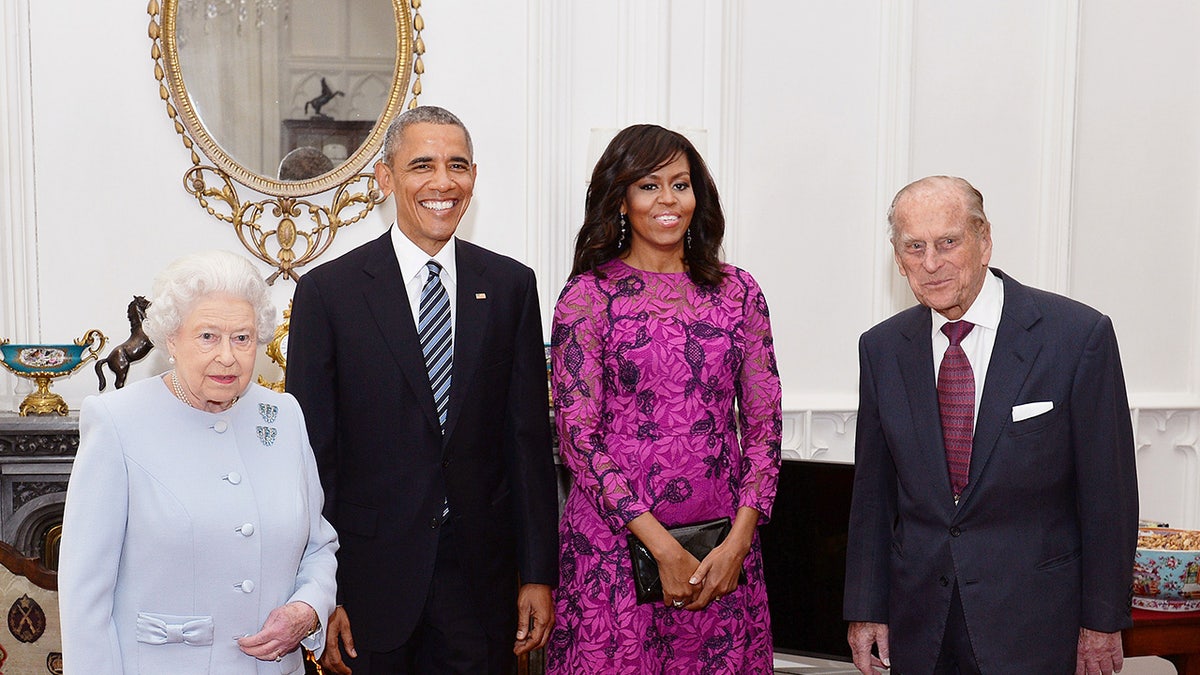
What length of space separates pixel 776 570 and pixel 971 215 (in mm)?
1538

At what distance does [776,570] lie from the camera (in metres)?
3.48

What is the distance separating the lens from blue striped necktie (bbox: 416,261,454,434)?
2.50 m

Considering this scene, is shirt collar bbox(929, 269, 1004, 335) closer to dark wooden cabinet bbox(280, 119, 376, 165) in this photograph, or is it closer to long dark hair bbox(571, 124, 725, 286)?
long dark hair bbox(571, 124, 725, 286)

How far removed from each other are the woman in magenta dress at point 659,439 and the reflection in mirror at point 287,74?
5.63 feet

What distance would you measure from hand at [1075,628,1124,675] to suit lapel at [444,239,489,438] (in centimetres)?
146

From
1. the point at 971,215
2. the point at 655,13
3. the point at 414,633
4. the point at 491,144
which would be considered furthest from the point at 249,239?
the point at 971,215

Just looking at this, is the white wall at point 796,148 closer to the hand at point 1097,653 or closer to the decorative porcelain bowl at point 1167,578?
the decorative porcelain bowl at point 1167,578

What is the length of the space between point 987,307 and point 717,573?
0.88 m

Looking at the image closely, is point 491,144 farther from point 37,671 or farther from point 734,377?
point 37,671

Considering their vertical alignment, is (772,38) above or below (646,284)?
above

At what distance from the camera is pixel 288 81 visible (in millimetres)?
4113

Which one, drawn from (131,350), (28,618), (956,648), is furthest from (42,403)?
(956,648)

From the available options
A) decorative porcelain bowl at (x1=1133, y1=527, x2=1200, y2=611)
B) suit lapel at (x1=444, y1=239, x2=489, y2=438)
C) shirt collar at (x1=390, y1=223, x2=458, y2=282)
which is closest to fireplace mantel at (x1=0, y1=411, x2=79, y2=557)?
shirt collar at (x1=390, y1=223, x2=458, y2=282)

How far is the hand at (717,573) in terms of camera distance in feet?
8.48
